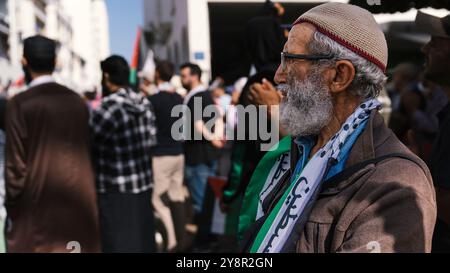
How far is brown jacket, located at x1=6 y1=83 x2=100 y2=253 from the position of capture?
3.17 m

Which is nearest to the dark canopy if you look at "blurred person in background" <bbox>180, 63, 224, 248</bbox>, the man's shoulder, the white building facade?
the man's shoulder

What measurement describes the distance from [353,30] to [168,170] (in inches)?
176

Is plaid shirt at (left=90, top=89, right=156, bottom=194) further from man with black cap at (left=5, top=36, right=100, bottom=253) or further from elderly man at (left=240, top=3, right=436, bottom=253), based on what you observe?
elderly man at (left=240, top=3, right=436, bottom=253)

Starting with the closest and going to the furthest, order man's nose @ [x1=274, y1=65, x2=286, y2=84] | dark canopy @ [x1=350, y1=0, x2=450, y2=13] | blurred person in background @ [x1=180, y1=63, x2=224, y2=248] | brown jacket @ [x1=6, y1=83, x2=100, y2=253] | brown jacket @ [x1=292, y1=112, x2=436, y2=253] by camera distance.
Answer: brown jacket @ [x1=292, y1=112, x2=436, y2=253]
man's nose @ [x1=274, y1=65, x2=286, y2=84]
dark canopy @ [x1=350, y1=0, x2=450, y2=13]
brown jacket @ [x1=6, y1=83, x2=100, y2=253]
blurred person in background @ [x1=180, y1=63, x2=224, y2=248]

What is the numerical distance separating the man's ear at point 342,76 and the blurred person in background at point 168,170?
13.1 ft

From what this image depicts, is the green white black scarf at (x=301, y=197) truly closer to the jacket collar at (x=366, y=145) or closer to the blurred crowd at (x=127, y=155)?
the jacket collar at (x=366, y=145)

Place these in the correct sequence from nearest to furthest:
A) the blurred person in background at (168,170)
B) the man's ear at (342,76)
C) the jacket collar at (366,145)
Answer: the jacket collar at (366,145) < the man's ear at (342,76) < the blurred person in background at (168,170)

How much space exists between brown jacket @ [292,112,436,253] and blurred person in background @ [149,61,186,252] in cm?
415

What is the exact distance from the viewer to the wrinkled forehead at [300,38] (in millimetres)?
1488

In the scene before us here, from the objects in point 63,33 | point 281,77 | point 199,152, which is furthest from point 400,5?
point 63,33

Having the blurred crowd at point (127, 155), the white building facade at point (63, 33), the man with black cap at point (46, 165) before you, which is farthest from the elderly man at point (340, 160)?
the white building facade at point (63, 33)

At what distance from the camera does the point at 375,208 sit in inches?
49.7

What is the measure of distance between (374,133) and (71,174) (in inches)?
93.2

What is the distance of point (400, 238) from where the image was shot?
1.23m
